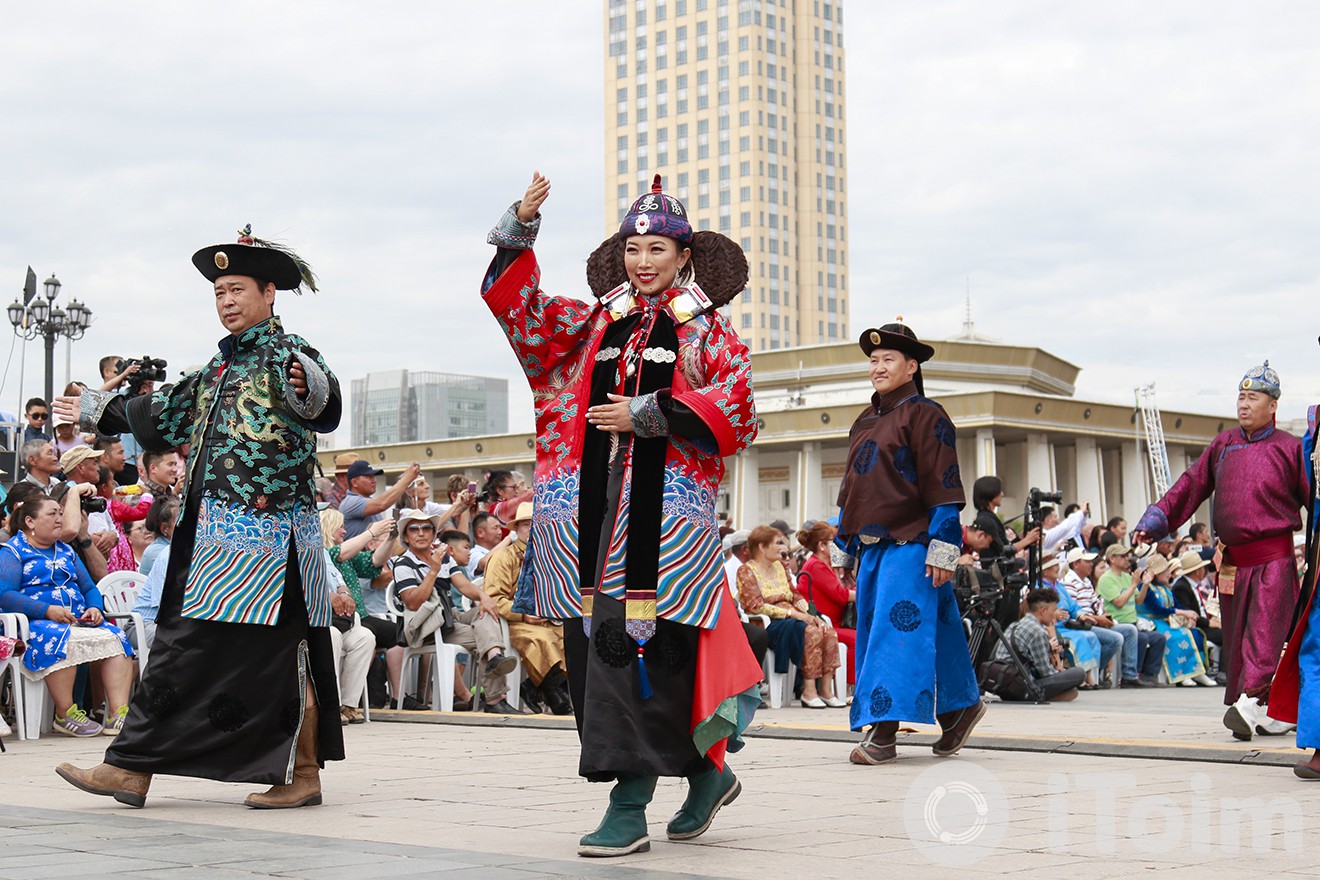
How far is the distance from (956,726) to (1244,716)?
1.70 metres

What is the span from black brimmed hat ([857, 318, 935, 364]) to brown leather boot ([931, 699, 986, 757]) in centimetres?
159

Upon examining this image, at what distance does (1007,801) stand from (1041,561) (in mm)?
8951

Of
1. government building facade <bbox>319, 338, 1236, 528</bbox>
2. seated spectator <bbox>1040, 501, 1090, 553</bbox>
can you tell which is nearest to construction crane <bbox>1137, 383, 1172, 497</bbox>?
government building facade <bbox>319, 338, 1236, 528</bbox>

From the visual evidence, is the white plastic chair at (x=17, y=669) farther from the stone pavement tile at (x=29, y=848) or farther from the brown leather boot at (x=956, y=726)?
the brown leather boot at (x=956, y=726)

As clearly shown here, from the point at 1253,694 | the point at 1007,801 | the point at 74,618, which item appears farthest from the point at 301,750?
the point at 1253,694

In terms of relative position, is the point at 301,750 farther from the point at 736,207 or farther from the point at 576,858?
the point at 736,207

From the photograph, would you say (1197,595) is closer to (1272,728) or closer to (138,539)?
(1272,728)

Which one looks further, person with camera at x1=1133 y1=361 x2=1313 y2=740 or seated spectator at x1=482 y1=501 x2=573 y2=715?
seated spectator at x1=482 y1=501 x2=573 y2=715

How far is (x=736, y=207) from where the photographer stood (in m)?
118

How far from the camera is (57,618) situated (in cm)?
896

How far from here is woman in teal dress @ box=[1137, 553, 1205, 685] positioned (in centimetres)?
1559

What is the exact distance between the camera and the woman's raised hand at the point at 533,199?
4.91 m

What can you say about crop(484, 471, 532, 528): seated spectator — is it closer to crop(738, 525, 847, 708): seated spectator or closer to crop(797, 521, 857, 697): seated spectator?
crop(738, 525, 847, 708): seated spectator

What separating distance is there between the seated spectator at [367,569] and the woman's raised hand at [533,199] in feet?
18.0
